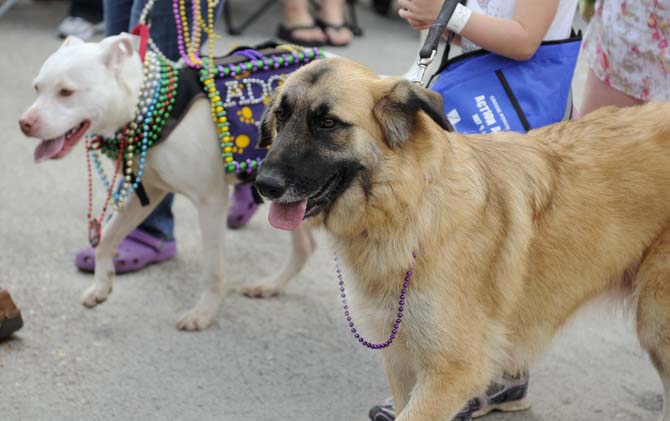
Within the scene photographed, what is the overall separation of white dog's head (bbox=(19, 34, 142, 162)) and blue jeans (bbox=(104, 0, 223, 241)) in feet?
1.58

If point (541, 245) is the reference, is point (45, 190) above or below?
below

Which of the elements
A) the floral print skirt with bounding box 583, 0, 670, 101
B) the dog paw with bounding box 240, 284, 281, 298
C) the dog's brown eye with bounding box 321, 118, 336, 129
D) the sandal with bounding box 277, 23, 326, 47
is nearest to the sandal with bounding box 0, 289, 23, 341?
the dog paw with bounding box 240, 284, 281, 298

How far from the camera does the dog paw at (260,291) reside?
4.32m

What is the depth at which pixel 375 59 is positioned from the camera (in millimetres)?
8391

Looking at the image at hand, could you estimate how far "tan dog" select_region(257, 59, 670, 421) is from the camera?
2.54m

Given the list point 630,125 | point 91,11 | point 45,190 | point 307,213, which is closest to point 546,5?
point 630,125

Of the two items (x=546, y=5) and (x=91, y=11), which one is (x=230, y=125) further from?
(x=91, y=11)

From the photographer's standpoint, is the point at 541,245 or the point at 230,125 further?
the point at 230,125

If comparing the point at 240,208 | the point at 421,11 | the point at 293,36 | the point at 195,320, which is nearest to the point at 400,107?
the point at 421,11

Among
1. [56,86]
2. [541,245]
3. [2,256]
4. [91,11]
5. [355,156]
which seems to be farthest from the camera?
[91,11]

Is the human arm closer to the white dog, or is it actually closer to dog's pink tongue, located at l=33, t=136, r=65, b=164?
the white dog

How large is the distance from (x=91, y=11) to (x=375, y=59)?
2758 millimetres

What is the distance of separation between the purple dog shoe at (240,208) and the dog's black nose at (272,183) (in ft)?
8.11

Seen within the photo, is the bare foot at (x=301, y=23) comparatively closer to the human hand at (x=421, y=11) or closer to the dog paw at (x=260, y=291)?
the dog paw at (x=260, y=291)
